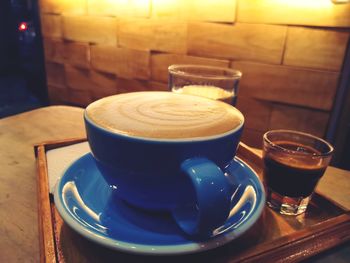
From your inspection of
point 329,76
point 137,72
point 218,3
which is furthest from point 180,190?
point 137,72

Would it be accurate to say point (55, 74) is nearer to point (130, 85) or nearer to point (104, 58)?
point (104, 58)

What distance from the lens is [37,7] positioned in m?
2.52

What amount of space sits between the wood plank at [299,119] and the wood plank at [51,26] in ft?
5.85

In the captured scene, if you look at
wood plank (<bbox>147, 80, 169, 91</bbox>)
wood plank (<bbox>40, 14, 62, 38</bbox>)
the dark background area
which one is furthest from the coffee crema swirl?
the dark background area

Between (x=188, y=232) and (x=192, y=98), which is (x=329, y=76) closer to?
(x=192, y=98)

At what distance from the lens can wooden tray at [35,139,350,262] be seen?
415 millimetres

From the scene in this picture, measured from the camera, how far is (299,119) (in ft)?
5.15

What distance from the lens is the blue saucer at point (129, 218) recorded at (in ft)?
1.27

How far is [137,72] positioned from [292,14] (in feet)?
3.37

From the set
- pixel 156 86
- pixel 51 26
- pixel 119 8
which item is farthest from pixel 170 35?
pixel 51 26

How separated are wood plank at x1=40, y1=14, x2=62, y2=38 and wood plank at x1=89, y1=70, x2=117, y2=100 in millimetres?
463

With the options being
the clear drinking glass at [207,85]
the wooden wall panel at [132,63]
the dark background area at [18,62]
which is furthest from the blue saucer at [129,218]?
the dark background area at [18,62]

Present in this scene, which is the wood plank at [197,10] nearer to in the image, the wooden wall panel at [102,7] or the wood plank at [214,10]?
the wood plank at [214,10]

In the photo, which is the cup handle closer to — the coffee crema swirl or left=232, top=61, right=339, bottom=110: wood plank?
the coffee crema swirl
